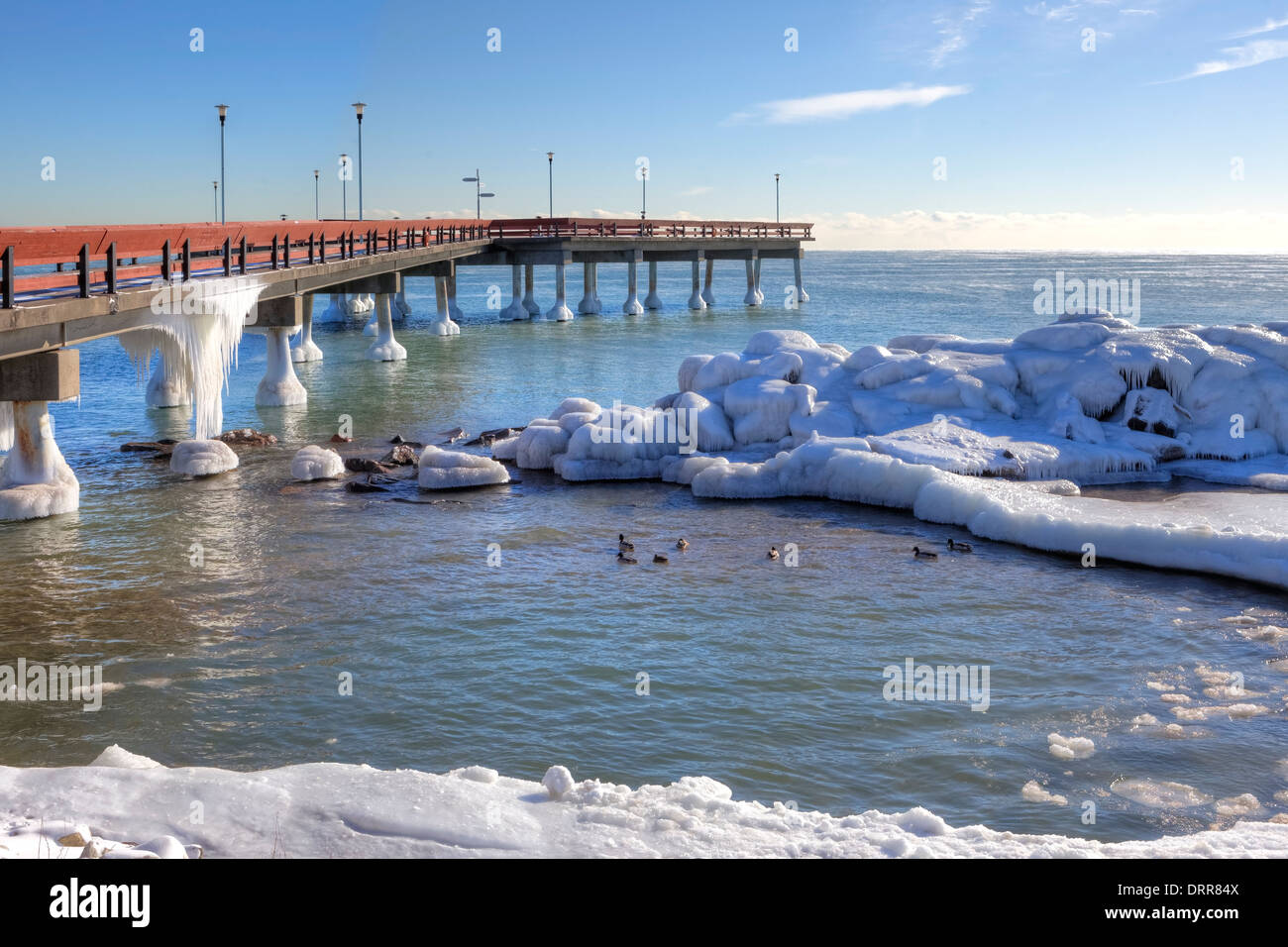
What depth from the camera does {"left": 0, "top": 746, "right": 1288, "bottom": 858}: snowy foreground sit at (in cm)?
689

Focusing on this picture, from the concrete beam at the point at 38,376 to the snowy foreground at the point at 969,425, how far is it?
8.20 meters

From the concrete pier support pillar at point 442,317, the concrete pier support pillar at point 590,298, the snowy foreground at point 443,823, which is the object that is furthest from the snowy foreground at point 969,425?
the concrete pier support pillar at point 590,298

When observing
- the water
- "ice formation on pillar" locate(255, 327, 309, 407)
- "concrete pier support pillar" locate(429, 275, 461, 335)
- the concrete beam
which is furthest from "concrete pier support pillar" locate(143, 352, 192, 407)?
"concrete pier support pillar" locate(429, 275, 461, 335)

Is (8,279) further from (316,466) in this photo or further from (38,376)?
(316,466)

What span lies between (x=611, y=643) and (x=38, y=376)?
9.72m

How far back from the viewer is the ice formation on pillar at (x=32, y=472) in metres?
17.6

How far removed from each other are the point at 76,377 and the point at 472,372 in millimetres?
21394

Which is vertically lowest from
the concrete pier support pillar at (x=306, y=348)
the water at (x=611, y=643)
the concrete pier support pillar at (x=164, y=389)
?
the water at (x=611, y=643)

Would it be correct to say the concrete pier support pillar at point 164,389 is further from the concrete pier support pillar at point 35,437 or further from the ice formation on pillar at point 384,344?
the concrete pier support pillar at point 35,437

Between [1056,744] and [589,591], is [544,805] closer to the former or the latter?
[1056,744]

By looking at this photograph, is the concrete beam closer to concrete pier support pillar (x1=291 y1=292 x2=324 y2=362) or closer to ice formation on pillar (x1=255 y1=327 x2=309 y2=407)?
ice formation on pillar (x1=255 y1=327 x2=309 y2=407)

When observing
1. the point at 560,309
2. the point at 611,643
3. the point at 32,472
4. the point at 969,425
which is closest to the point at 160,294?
the point at 32,472

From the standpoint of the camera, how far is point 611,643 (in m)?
12.6
